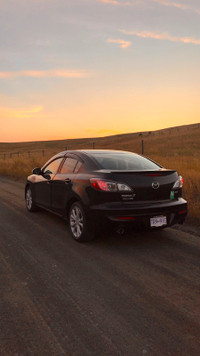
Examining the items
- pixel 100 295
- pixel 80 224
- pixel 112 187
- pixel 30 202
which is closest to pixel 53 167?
pixel 30 202

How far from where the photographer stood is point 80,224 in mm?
4801

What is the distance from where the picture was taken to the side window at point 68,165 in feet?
17.8

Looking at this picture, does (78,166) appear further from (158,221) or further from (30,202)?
(30,202)

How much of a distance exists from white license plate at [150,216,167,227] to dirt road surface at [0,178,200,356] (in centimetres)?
38

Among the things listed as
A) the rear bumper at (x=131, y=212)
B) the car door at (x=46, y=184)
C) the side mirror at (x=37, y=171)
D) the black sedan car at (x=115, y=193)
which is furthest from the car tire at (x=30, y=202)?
the rear bumper at (x=131, y=212)

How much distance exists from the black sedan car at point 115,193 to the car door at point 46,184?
1.57 feet

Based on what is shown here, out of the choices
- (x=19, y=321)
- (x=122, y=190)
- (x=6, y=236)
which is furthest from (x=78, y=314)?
(x=6, y=236)

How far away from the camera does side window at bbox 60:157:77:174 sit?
5434 mm

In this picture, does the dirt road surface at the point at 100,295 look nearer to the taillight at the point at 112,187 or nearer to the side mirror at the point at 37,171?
the taillight at the point at 112,187

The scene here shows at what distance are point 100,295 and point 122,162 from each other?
8.49 feet

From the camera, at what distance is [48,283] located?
11.0 feet

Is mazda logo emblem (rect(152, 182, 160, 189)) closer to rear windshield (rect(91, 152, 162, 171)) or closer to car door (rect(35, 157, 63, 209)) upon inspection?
rear windshield (rect(91, 152, 162, 171))

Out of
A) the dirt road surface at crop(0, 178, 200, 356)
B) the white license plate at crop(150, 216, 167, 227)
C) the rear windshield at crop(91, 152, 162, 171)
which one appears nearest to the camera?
the dirt road surface at crop(0, 178, 200, 356)

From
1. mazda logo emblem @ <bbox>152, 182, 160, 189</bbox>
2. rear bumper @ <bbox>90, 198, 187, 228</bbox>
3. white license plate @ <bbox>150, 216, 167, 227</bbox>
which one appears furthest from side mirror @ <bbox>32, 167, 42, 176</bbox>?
white license plate @ <bbox>150, 216, 167, 227</bbox>
